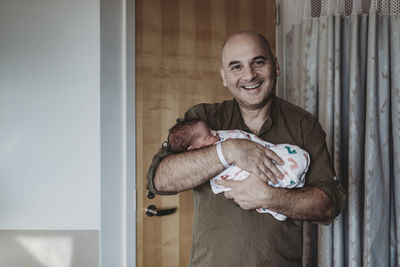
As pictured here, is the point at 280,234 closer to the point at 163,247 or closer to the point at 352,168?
the point at 352,168

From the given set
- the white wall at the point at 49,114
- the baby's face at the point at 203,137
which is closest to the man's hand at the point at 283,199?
the baby's face at the point at 203,137

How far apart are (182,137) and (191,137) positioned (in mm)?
34

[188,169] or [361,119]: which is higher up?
→ [361,119]

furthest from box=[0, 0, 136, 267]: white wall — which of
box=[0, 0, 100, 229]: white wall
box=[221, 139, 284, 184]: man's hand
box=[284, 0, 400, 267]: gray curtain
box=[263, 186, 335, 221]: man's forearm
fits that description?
box=[284, 0, 400, 267]: gray curtain

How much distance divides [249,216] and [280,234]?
0.43 ft

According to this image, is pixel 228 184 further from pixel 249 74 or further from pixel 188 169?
pixel 249 74

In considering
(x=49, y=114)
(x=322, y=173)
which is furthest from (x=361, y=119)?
(x=49, y=114)

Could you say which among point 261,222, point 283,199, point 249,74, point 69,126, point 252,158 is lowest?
point 261,222

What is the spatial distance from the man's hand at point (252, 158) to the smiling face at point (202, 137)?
114 mm

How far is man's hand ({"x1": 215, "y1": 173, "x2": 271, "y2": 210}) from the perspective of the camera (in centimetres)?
91

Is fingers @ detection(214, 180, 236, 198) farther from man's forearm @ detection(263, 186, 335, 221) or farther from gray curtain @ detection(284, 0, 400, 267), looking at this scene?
gray curtain @ detection(284, 0, 400, 267)

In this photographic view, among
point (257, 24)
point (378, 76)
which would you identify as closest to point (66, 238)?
point (257, 24)

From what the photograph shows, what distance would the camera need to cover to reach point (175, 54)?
171cm

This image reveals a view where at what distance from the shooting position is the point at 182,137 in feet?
3.47
